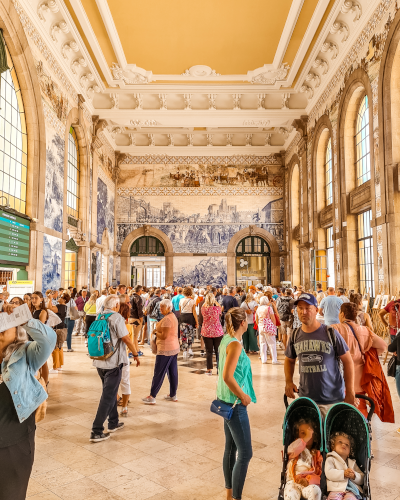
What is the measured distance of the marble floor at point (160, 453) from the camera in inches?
135

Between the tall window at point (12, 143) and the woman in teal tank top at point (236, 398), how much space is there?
377 inches

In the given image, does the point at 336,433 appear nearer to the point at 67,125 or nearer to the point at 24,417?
the point at 24,417

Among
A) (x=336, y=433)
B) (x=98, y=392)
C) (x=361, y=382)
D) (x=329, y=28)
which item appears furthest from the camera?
(x=329, y=28)

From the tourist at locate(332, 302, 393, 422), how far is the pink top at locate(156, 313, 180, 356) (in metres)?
2.66

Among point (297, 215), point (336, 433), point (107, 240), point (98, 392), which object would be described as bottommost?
point (98, 392)

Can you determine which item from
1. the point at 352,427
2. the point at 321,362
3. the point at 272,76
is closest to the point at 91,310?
the point at 321,362

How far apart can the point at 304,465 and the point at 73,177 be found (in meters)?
16.8

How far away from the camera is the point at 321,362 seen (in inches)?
121

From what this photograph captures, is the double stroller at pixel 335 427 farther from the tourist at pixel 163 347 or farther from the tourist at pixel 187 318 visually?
the tourist at pixel 187 318

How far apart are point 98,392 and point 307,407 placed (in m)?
4.69

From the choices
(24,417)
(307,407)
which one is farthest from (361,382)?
(24,417)

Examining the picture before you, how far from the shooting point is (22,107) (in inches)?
486

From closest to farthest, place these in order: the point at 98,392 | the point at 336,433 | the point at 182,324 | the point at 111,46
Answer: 1. the point at 336,433
2. the point at 98,392
3. the point at 182,324
4. the point at 111,46

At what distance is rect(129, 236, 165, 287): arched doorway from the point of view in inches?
996
